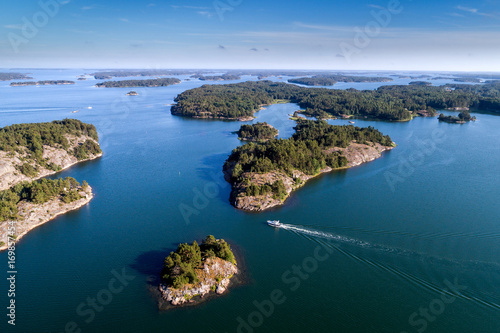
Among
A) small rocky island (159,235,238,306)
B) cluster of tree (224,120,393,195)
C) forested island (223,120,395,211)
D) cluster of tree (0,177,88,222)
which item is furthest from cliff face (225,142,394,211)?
cluster of tree (0,177,88,222)

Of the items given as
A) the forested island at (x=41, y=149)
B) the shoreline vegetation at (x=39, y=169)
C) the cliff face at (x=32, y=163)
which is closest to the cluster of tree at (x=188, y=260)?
the shoreline vegetation at (x=39, y=169)

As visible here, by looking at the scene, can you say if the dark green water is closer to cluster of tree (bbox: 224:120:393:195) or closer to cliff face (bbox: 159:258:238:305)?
cliff face (bbox: 159:258:238:305)

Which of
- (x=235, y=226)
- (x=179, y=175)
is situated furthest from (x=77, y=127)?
(x=235, y=226)

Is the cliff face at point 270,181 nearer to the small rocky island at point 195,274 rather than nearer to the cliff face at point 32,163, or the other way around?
the small rocky island at point 195,274

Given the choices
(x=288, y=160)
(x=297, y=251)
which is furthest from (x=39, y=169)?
(x=297, y=251)

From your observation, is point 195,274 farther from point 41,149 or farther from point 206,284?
point 41,149

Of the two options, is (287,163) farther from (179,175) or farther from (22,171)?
(22,171)
